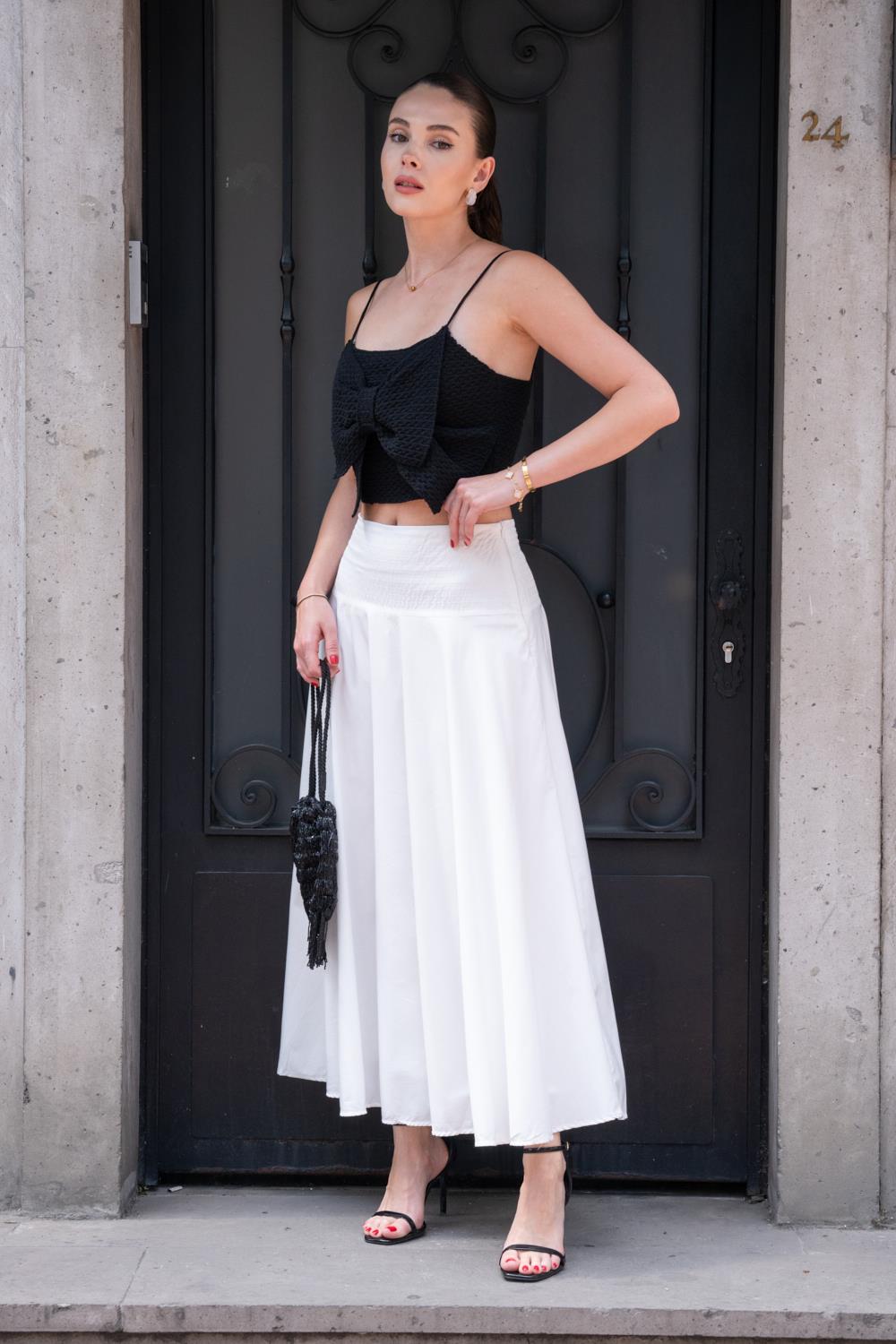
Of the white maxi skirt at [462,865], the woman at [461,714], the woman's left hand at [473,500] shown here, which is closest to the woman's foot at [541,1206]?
the woman at [461,714]

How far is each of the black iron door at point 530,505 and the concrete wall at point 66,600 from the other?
24cm

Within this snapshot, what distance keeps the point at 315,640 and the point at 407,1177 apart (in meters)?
1.19

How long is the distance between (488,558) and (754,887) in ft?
3.60

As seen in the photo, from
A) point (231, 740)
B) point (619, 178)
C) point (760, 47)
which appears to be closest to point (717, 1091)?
point (231, 740)

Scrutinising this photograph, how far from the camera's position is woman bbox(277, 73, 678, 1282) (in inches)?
122

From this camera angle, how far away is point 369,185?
369cm

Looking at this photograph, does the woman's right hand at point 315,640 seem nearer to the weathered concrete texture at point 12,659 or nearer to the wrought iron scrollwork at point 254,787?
the wrought iron scrollwork at point 254,787

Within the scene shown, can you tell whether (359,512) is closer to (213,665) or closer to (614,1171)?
(213,665)

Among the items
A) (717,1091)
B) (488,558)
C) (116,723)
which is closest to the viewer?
(488,558)

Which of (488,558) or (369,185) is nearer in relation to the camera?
(488,558)

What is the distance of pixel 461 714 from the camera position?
3135 mm

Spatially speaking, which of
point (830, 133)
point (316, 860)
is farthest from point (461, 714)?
point (830, 133)

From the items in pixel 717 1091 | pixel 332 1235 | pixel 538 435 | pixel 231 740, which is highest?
pixel 538 435

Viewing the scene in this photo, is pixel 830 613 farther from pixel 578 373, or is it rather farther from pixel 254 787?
pixel 254 787
